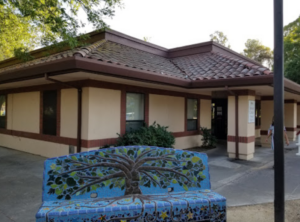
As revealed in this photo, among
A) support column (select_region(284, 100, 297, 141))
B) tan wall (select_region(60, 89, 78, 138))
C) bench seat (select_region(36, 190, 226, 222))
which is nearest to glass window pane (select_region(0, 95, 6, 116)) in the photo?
tan wall (select_region(60, 89, 78, 138))

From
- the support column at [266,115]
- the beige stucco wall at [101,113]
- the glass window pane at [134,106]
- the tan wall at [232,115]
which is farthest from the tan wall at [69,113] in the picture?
the support column at [266,115]

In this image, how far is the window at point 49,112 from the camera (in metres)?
8.30

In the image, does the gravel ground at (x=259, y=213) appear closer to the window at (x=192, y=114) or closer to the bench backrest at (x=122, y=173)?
the bench backrest at (x=122, y=173)

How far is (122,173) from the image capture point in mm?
3451

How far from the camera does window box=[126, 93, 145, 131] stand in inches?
316

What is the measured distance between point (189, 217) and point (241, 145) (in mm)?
5950

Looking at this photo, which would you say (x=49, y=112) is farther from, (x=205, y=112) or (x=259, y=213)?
(x=259, y=213)

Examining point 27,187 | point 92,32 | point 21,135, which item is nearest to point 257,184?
point 27,187

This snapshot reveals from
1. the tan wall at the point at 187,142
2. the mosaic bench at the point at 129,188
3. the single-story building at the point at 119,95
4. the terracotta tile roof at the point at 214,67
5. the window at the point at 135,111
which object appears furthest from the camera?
the tan wall at the point at 187,142

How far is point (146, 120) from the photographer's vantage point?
8570 mm

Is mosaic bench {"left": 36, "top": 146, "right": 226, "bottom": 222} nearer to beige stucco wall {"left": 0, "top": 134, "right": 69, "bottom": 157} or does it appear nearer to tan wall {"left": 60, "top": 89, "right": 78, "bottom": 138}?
tan wall {"left": 60, "top": 89, "right": 78, "bottom": 138}

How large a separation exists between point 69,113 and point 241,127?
5862 millimetres

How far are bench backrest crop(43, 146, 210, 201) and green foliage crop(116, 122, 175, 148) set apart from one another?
3.49 metres

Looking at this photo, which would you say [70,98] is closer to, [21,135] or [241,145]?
[21,135]
